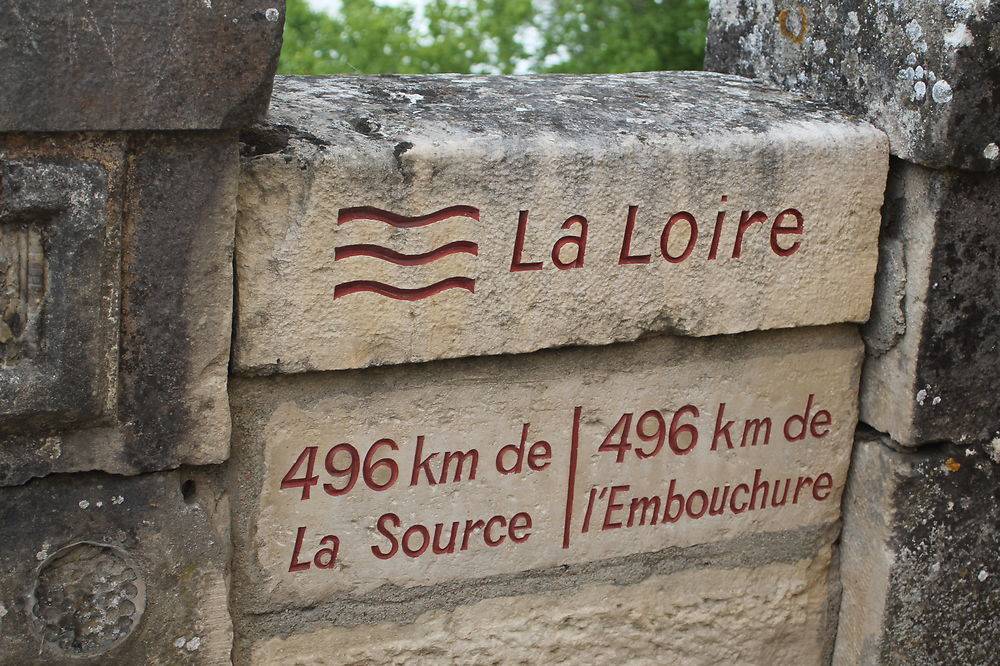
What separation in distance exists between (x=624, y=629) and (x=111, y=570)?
1006 millimetres

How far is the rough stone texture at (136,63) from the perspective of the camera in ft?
5.07

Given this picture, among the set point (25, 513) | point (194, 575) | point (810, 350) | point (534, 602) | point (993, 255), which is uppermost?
point (993, 255)

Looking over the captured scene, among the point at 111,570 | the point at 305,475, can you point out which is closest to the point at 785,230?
the point at 305,475

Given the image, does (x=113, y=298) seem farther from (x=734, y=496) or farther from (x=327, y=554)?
(x=734, y=496)

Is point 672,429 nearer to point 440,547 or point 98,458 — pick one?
point 440,547

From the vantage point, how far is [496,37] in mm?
6375

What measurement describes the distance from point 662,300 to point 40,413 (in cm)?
103

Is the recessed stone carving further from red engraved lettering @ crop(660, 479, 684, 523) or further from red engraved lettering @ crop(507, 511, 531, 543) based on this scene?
red engraved lettering @ crop(660, 479, 684, 523)

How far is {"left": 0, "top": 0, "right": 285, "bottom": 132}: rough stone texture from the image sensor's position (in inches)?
60.8

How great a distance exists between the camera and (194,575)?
1927 mm

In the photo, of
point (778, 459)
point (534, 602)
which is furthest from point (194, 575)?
point (778, 459)

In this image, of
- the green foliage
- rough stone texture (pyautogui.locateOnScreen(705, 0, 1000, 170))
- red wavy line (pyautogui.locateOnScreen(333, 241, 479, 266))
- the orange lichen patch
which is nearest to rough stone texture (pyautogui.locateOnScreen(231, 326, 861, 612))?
red wavy line (pyautogui.locateOnScreen(333, 241, 479, 266))

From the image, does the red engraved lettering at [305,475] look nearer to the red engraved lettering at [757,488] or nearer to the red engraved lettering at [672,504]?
the red engraved lettering at [672,504]

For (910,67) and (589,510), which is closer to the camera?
(910,67)
